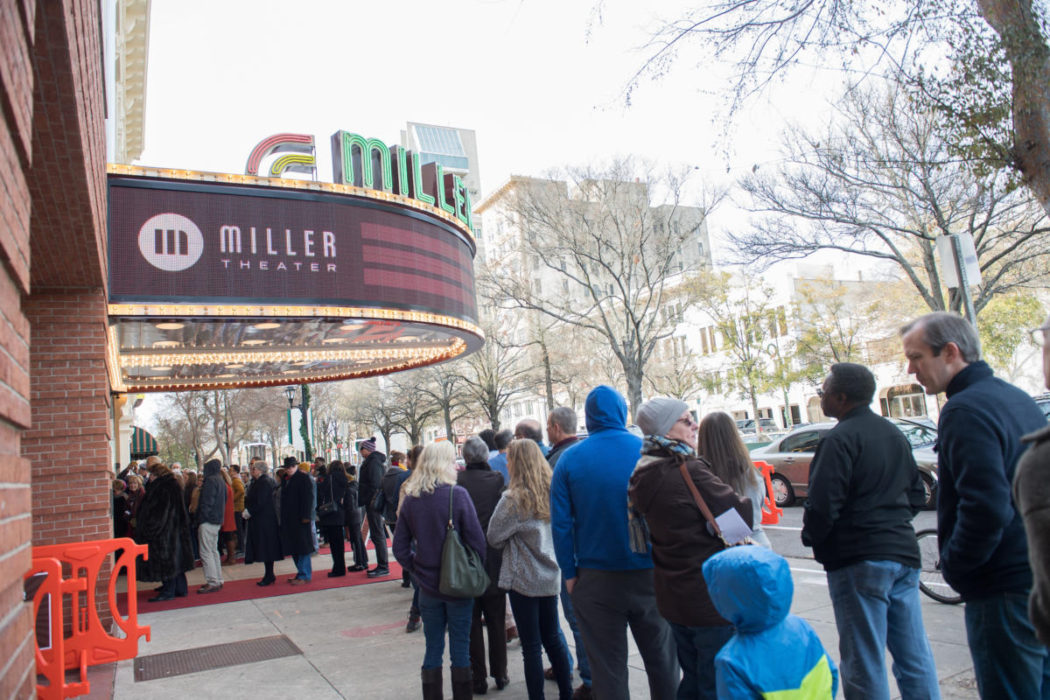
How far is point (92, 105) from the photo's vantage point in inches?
200

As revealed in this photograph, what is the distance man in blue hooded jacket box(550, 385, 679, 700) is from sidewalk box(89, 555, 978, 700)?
1496 millimetres

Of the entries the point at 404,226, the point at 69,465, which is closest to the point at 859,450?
the point at 69,465

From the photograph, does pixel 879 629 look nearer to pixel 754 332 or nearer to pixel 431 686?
pixel 431 686

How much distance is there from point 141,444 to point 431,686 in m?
29.3

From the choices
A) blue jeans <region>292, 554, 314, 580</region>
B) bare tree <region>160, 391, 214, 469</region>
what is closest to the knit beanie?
blue jeans <region>292, 554, 314, 580</region>

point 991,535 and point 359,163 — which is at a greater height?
point 359,163

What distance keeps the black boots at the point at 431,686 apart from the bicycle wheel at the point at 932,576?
15.3 feet

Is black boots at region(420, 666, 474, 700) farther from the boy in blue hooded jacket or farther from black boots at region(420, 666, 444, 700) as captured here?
the boy in blue hooded jacket

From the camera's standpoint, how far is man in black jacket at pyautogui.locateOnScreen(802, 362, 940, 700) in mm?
3814

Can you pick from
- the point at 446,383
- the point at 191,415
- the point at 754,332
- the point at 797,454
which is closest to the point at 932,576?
the point at 797,454

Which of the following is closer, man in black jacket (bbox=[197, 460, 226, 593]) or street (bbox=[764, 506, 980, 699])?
street (bbox=[764, 506, 980, 699])

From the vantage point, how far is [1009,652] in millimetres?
2977

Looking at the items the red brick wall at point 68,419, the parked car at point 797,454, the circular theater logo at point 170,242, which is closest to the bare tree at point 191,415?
the parked car at point 797,454

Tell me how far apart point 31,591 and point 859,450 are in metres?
4.56
